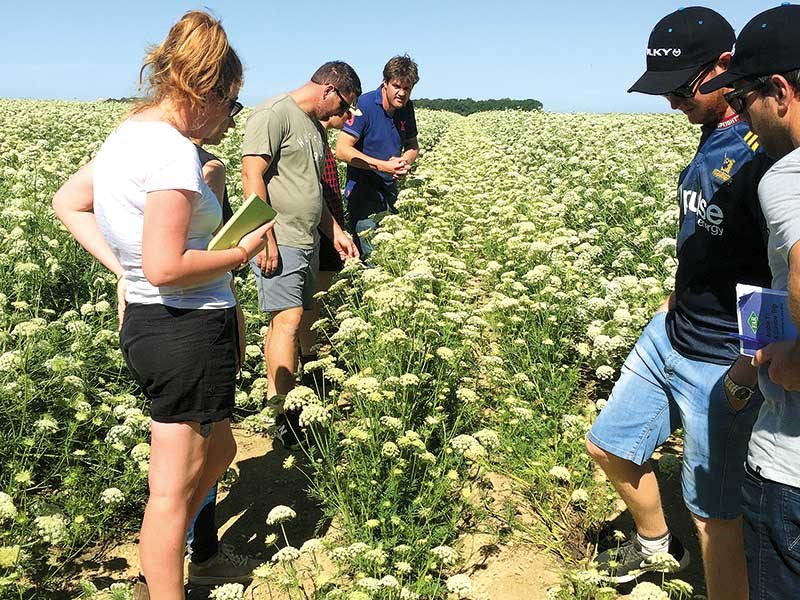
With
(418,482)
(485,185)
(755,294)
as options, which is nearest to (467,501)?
(418,482)

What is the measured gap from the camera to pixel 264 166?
4289 mm

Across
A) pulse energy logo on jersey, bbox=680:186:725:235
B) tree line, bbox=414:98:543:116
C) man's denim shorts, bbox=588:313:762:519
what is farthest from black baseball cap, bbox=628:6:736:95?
tree line, bbox=414:98:543:116

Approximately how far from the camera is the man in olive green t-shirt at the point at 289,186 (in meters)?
4.30

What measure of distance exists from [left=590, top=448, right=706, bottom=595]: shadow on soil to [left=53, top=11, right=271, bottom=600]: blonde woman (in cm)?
221

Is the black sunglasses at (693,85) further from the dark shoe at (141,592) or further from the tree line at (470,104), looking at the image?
the tree line at (470,104)

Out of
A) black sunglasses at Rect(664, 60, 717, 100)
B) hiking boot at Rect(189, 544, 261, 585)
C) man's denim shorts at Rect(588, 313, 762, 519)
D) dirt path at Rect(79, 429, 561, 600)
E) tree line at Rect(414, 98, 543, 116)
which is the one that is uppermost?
tree line at Rect(414, 98, 543, 116)

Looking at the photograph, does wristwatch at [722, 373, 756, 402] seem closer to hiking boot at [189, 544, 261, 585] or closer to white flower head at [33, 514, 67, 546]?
hiking boot at [189, 544, 261, 585]

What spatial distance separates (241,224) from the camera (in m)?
2.62

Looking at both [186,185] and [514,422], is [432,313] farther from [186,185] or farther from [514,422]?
[186,185]

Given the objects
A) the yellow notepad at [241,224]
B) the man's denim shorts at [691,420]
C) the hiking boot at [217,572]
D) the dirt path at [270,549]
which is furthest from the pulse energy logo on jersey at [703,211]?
the hiking boot at [217,572]

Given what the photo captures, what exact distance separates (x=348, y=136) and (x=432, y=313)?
2581 mm

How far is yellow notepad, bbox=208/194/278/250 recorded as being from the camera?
2561mm

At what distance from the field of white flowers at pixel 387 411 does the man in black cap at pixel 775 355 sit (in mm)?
694

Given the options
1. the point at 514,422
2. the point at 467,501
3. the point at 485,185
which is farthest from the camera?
the point at 485,185
